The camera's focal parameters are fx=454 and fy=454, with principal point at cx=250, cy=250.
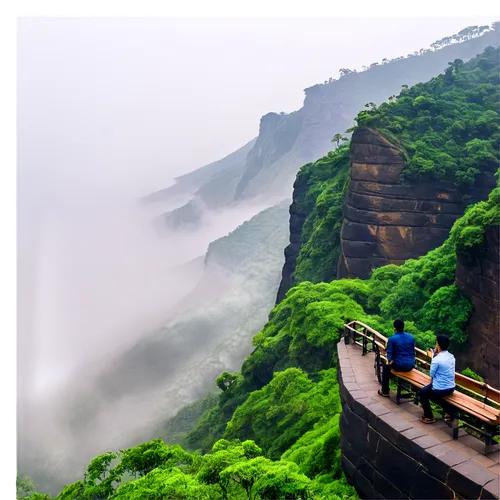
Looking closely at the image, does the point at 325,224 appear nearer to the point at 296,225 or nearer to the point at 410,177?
the point at 410,177

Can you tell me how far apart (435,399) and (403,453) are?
33.9 inches

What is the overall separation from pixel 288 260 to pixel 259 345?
19013 mm

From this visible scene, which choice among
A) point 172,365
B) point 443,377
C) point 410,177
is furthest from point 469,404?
point 172,365

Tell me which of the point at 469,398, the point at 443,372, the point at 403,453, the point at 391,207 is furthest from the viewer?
the point at 391,207

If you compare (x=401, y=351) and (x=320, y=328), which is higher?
(x=401, y=351)

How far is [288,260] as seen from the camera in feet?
136

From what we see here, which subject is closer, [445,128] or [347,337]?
[347,337]

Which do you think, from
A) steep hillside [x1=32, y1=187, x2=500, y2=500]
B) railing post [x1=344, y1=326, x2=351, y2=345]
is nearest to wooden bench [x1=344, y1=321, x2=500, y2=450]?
steep hillside [x1=32, y1=187, x2=500, y2=500]

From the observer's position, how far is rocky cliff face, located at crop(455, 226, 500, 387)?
48.1ft

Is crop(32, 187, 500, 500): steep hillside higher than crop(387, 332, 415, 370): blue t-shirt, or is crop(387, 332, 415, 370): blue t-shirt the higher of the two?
crop(387, 332, 415, 370): blue t-shirt

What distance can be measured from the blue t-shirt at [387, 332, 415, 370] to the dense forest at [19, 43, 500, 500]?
2.30 metres

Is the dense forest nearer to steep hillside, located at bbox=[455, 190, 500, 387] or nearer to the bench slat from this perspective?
steep hillside, located at bbox=[455, 190, 500, 387]

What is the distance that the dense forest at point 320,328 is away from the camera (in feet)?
26.4

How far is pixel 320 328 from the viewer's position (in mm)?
15648
